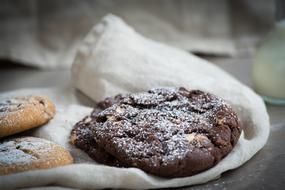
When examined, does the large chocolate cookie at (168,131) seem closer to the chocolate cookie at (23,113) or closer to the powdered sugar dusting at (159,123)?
the powdered sugar dusting at (159,123)

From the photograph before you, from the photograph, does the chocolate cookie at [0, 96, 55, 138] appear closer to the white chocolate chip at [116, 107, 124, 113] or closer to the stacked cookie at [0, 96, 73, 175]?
the stacked cookie at [0, 96, 73, 175]

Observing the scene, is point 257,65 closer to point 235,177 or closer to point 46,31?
point 235,177

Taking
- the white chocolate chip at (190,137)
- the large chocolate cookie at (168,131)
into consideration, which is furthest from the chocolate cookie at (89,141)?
the white chocolate chip at (190,137)

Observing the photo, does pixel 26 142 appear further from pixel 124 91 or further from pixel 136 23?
pixel 136 23

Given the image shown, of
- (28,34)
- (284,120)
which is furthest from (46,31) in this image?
(284,120)

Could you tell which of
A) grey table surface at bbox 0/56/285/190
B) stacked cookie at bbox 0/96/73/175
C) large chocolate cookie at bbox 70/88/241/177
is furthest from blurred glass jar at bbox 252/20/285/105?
stacked cookie at bbox 0/96/73/175
